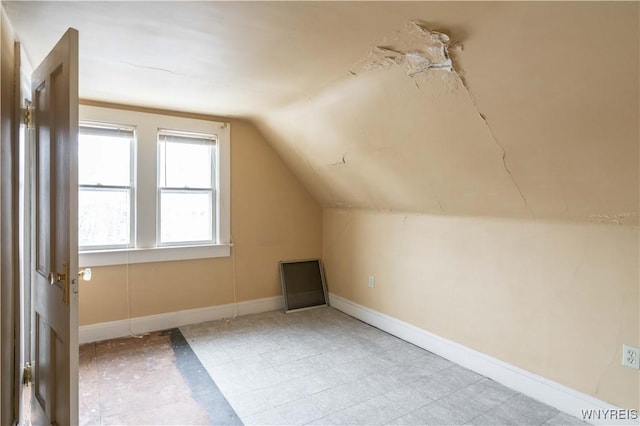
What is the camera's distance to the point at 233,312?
3869mm

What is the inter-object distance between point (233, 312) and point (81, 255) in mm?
1514

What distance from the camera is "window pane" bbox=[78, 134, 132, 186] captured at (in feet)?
10.4

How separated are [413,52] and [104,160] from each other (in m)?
2.78

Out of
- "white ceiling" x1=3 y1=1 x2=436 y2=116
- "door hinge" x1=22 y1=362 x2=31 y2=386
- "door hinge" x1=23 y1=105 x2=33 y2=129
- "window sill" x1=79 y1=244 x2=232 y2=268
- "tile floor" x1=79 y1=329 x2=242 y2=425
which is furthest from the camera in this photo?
"window sill" x1=79 y1=244 x2=232 y2=268

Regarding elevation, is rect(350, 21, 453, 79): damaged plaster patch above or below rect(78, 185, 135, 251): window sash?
above

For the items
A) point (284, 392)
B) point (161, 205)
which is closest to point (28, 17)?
point (161, 205)

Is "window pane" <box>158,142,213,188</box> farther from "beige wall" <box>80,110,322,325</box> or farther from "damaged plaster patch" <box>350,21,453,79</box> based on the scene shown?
"damaged plaster patch" <box>350,21,453,79</box>

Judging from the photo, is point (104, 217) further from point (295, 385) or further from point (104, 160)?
point (295, 385)

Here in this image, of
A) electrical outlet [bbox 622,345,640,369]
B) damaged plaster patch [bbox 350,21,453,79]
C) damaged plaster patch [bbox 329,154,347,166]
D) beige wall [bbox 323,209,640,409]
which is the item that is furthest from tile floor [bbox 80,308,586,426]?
damaged plaster patch [bbox 350,21,453,79]

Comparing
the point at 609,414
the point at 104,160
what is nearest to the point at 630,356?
the point at 609,414

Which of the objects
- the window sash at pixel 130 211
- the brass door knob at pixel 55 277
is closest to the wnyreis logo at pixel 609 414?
the brass door knob at pixel 55 277

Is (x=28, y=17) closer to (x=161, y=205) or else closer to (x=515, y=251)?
(x=161, y=205)

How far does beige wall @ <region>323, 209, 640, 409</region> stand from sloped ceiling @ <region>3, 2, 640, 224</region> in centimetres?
16

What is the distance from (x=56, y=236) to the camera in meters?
1.54
